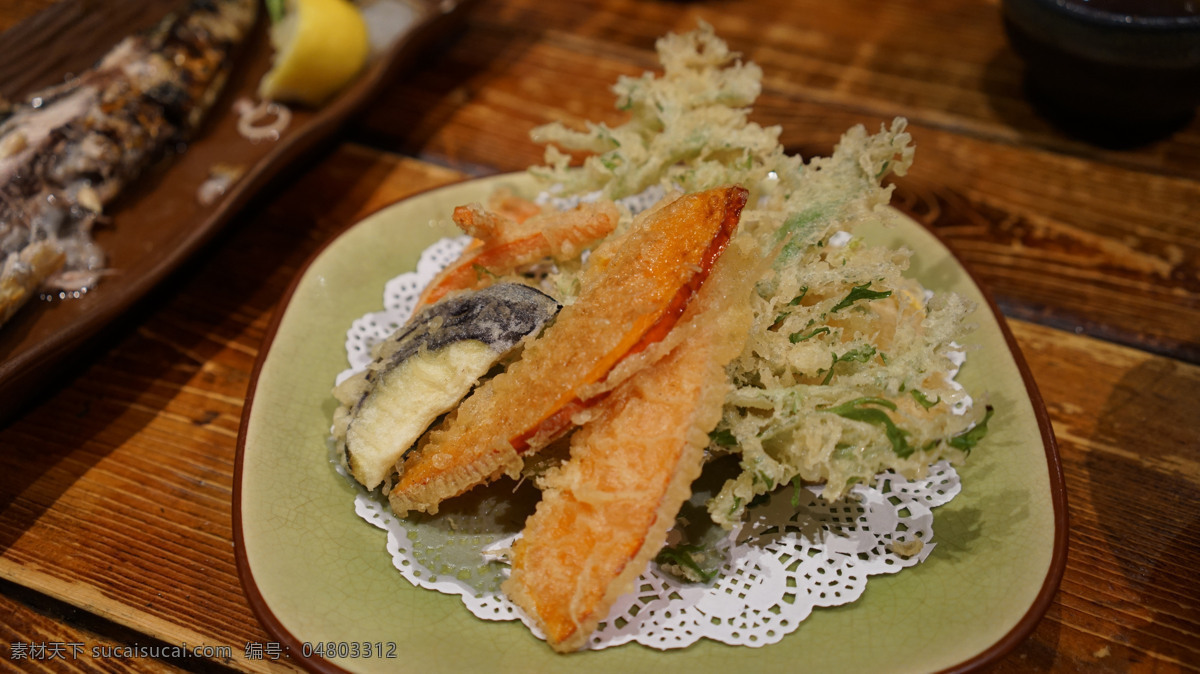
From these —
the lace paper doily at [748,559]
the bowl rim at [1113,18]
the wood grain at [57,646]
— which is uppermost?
the bowl rim at [1113,18]

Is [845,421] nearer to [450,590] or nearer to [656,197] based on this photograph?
[450,590]

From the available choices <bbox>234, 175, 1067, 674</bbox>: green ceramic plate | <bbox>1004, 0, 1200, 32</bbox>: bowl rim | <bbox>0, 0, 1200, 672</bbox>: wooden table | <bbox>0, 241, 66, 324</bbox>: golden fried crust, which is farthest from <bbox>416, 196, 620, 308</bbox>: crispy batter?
<bbox>1004, 0, 1200, 32</bbox>: bowl rim

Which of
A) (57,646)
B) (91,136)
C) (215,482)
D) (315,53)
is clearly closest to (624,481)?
(215,482)

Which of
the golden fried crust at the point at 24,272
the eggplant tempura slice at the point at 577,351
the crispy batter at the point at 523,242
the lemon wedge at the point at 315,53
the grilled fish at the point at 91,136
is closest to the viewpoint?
the eggplant tempura slice at the point at 577,351

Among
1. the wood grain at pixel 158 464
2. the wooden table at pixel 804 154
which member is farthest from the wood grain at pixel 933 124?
the wood grain at pixel 158 464

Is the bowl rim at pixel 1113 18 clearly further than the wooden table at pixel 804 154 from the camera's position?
Yes

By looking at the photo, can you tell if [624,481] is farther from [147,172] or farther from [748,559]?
[147,172]

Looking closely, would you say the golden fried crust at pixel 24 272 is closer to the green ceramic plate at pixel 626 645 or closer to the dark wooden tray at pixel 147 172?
the dark wooden tray at pixel 147 172

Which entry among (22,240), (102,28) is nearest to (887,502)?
(22,240)

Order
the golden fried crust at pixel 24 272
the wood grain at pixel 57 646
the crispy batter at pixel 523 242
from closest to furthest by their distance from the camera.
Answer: the wood grain at pixel 57 646
the crispy batter at pixel 523 242
the golden fried crust at pixel 24 272
